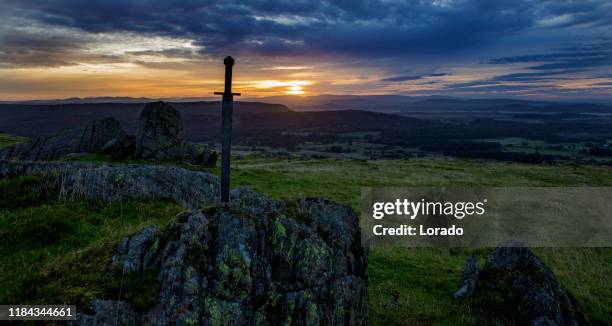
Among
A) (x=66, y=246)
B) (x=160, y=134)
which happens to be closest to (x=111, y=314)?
(x=66, y=246)

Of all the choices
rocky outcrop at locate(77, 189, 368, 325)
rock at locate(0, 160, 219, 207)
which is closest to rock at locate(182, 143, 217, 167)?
rock at locate(0, 160, 219, 207)

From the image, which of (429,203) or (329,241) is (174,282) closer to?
(329,241)

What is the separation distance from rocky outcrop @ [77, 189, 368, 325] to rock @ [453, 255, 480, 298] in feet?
15.9

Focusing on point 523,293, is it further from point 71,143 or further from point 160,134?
point 71,143

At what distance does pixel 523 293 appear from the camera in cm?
1107

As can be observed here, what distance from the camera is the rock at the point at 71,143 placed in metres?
37.8

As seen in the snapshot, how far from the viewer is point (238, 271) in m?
7.27

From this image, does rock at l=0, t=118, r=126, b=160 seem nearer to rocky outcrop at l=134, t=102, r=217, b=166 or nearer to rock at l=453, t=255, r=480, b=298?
rocky outcrop at l=134, t=102, r=217, b=166

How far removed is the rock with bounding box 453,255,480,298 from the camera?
12.4 m

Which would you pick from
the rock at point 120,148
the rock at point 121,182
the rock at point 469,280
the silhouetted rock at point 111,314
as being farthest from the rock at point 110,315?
the rock at point 120,148

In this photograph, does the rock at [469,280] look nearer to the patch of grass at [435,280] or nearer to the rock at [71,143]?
the patch of grass at [435,280]

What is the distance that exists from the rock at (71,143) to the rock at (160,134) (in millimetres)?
3811

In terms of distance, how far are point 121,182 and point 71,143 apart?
27935 mm

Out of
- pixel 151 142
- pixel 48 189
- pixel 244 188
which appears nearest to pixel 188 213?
pixel 244 188
